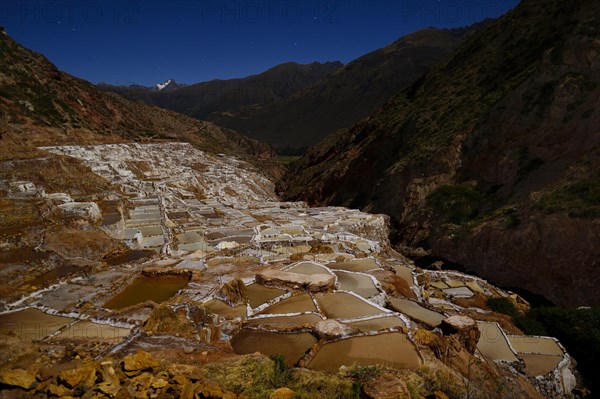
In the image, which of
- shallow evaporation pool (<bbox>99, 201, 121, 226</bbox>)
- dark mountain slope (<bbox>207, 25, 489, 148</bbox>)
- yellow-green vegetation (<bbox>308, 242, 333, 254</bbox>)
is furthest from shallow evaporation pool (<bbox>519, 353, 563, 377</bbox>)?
dark mountain slope (<bbox>207, 25, 489, 148</bbox>)

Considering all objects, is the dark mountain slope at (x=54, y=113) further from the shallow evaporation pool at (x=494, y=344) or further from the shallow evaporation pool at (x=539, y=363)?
the shallow evaporation pool at (x=539, y=363)

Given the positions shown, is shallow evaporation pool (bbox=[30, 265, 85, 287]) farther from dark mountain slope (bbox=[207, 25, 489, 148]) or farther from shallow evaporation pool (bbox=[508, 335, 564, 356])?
dark mountain slope (bbox=[207, 25, 489, 148])

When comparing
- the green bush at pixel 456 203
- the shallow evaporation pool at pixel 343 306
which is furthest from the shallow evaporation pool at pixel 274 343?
the green bush at pixel 456 203

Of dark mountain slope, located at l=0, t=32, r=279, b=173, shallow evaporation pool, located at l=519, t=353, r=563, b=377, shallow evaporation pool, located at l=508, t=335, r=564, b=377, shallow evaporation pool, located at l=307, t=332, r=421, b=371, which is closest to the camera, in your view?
shallow evaporation pool, located at l=307, t=332, r=421, b=371

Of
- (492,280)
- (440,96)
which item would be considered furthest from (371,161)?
(492,280)

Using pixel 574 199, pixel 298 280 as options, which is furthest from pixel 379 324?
pixel 574 199
